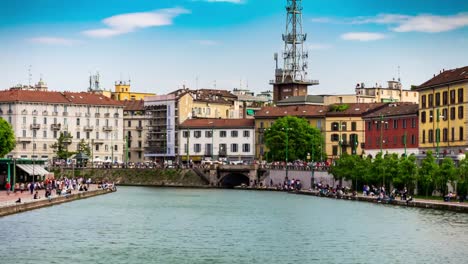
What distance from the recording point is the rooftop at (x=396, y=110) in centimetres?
15410

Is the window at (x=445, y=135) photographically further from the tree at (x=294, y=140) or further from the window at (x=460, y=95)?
the tree at (x=294, y=140)

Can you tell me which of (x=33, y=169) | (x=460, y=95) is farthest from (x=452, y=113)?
(x=33, y=169)

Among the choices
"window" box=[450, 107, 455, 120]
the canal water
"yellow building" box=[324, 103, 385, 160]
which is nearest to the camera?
the canal water

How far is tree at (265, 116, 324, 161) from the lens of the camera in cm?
18112

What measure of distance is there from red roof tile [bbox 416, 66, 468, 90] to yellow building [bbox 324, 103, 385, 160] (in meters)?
37.6

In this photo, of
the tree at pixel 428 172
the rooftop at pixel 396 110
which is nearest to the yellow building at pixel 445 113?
the rooftop at pixel 396 110

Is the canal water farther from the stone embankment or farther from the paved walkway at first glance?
the paved walkway

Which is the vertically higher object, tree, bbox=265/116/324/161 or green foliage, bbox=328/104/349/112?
green foliage, bbox=328/104/349/112

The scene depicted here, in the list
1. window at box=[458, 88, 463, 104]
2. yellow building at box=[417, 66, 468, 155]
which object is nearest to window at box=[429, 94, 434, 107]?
yellow building at box=[417, 66, 468, 155]

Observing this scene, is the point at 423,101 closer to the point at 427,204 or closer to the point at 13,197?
the point at 427,204

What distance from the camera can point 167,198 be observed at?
5399 inches

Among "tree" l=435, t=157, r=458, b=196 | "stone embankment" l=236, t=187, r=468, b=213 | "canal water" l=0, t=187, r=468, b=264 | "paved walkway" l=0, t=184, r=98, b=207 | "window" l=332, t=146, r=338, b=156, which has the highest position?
"window" l=332, t=146, r=338, b=156

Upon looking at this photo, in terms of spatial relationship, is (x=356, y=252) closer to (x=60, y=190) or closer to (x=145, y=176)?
(x=60, y=190)

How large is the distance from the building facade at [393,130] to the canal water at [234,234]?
35.2m
